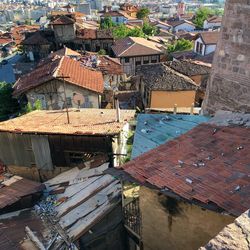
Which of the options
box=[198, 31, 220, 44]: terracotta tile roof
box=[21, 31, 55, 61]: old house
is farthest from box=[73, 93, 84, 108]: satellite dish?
box=[198, 31, 220, 44]: terracotta tile roof

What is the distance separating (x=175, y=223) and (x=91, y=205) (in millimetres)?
3992

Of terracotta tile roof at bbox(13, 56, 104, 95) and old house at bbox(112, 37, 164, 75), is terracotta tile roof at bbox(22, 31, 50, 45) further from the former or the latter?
terracotta tile roof at bbox(13, 56, 104, 95)

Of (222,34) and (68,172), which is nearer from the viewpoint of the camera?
(222,34)

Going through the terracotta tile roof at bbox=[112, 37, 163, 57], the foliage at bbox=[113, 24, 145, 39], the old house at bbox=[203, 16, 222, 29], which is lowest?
the old house at bbox=[203, 16, 222, 29]

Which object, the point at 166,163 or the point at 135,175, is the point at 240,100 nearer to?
the point at 166,163

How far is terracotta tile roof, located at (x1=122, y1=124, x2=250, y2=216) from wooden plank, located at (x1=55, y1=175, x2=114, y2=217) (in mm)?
3658

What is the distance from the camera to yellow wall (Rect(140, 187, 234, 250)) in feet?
18.4

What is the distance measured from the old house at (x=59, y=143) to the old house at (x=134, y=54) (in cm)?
2610

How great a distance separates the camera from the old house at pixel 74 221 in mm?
8812

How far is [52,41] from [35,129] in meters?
34.3

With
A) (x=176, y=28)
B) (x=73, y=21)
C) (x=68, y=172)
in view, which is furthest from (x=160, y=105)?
(x=176, y=28)

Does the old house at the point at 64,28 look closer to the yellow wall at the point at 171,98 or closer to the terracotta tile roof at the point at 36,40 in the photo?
the terracotta tile roof at the point at 36,40

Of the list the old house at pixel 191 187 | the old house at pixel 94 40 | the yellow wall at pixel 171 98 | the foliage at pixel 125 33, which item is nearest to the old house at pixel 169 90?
the yellow wall at pixel 171 98

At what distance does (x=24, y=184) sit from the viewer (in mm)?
11312
